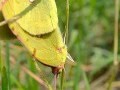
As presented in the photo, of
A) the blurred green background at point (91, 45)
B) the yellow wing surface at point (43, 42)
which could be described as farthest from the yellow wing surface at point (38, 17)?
the blurred green background at point (91, 45)

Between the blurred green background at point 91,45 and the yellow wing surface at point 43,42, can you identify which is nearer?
the yellow wing surface at point 43,42

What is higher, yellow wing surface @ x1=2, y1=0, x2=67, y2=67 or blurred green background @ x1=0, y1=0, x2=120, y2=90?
yellow wing surface @ x1=2, y1=0, x2=67, y2=67

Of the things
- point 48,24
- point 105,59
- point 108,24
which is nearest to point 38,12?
point 48,24

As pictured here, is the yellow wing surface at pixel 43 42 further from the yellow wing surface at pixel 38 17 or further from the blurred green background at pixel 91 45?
the blurred green background at pixel 91 45

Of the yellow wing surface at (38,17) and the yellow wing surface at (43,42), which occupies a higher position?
the yellow wing surface at (38,17)

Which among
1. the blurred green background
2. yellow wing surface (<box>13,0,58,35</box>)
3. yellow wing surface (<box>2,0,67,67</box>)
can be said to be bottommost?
the blurred green background

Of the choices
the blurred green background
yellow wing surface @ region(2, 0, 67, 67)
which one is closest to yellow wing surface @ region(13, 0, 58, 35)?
yellow wing surface @ region(2, 0, 67, 67)

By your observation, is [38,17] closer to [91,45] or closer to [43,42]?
[43,42]

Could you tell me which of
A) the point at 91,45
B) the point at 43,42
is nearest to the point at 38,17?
the point at 43,42

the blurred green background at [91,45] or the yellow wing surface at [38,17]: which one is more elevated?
the yellow wing surface at [38,17]

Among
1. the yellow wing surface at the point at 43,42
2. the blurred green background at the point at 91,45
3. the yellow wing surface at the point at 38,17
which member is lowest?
the blurred green background at the point at 91,45

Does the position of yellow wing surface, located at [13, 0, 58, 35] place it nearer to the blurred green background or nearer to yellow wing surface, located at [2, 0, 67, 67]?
yellow wing surface, located at [2, 0, 67, 67]
